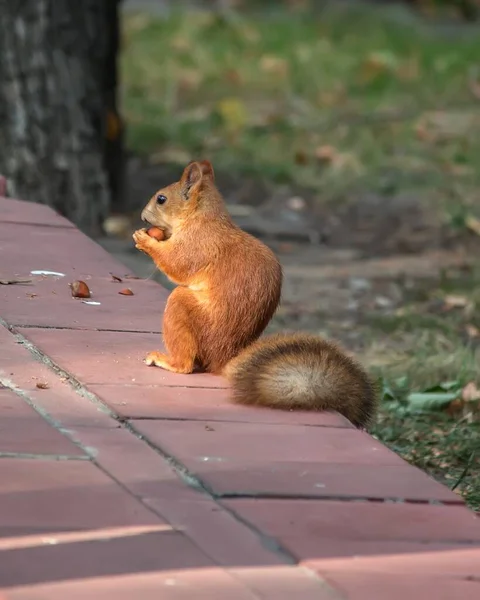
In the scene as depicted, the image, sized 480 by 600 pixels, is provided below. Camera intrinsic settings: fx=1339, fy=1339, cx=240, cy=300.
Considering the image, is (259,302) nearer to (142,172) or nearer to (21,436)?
(21,436)

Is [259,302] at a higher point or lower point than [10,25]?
lower

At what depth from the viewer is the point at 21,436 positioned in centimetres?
257

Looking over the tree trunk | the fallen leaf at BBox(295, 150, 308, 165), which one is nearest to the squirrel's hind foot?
the tree trunk

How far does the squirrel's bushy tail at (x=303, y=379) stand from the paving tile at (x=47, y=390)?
0.37 metres

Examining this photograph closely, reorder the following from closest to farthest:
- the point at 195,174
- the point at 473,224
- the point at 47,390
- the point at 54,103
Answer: the point at 47,390
the point at 195,174
the point at 54,103
the point at 473,224

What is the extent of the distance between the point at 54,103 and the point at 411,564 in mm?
4682

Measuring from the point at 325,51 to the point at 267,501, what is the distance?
402 inches

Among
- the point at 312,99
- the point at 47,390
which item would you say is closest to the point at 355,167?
the point at 312,99

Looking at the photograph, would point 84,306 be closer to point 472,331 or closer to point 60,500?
point 60,500

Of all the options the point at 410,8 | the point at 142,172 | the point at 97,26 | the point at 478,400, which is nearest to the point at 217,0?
the point at 410,8

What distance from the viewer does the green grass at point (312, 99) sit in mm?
8336

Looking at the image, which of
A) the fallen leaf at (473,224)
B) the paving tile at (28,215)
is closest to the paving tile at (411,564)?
the paving tile at (28,215)

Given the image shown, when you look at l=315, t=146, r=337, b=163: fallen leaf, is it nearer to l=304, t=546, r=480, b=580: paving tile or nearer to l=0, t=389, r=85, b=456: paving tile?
l=0, t=389, r=85, b=456: paving tile

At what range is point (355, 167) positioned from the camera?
325 inches
